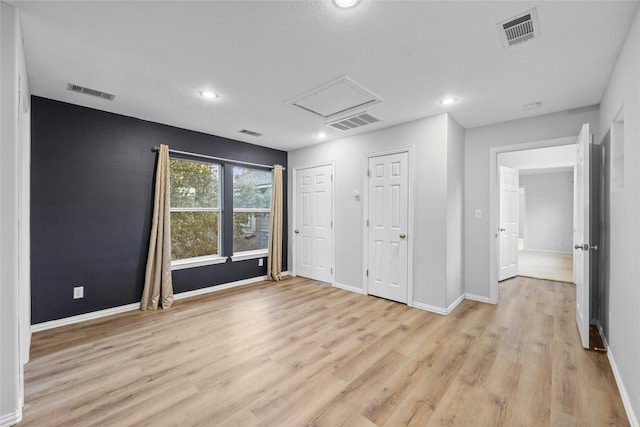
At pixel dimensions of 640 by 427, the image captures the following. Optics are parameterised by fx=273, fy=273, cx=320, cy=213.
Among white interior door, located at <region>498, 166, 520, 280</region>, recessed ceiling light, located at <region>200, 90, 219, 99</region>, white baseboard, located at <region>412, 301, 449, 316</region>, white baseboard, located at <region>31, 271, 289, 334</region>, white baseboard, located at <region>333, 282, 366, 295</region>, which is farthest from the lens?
white interior door, located at <region>498, 166, 520, 280</region>

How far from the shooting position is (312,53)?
213 centimetres

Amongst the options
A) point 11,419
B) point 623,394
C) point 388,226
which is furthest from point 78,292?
point 623,394

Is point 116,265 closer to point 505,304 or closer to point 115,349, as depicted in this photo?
point 115,349

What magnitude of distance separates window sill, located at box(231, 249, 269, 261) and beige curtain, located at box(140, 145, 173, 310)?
110cm

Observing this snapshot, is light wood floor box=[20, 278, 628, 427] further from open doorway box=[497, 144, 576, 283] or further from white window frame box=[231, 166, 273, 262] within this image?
open doorway box=[497, 144, 576, 283]

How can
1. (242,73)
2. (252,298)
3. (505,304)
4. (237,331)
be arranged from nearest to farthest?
(242,73), (237,331), (505,304), (252,298)

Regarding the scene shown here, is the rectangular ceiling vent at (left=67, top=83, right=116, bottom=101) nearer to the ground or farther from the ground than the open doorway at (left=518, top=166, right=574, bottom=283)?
farther from the ground

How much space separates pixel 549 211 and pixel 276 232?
850 centimetres

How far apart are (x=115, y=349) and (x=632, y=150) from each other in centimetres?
431

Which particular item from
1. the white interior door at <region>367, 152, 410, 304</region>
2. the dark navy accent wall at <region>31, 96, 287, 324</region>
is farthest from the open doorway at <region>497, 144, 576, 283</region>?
the dark navy accent wall at <region>31, 96, 287, 324</region>

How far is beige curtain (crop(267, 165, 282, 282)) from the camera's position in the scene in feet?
16.4

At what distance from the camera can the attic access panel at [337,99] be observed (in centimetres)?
269

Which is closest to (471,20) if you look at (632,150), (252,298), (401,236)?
(632,150)

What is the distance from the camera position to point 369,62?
2268 millimetres
